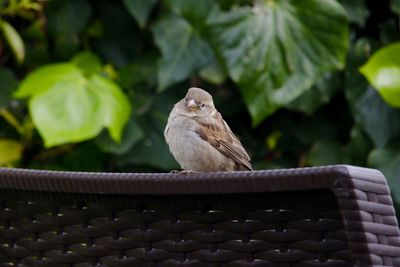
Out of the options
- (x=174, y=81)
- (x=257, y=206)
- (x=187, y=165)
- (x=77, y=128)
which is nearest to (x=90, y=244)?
(x=257, y=206)

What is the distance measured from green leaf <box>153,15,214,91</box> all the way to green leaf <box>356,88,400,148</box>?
0.60 metres

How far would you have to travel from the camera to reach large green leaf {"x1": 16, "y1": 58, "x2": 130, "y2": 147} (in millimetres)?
2945

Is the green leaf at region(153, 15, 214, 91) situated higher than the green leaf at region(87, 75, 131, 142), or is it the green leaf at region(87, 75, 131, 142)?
the green leaf at region(153, 15, 214, 91)

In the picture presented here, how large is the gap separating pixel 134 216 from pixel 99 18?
7.57ft

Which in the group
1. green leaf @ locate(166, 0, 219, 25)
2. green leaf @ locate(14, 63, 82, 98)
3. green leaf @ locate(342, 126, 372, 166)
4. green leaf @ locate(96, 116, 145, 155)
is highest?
green leaf @ locate(166, 0, 219, 25)

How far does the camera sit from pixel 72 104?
3021mm

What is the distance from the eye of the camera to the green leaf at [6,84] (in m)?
3.37

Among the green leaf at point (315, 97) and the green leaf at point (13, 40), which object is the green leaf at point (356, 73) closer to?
the green leaf at point (315, 97)

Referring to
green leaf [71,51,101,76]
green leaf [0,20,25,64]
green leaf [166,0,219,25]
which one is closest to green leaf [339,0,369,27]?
green leaf [166,0,219,25]

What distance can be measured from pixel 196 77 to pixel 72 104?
638mm

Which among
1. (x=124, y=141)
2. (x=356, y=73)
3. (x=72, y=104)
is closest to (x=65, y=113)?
(x=72, y=104)

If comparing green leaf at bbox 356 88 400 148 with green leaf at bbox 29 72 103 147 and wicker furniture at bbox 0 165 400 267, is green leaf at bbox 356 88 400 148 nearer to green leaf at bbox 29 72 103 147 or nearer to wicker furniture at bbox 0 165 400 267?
green leaf at bbox 29 72 103 147

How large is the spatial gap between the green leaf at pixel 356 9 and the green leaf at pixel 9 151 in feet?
4.51

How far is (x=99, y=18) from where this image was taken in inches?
140
